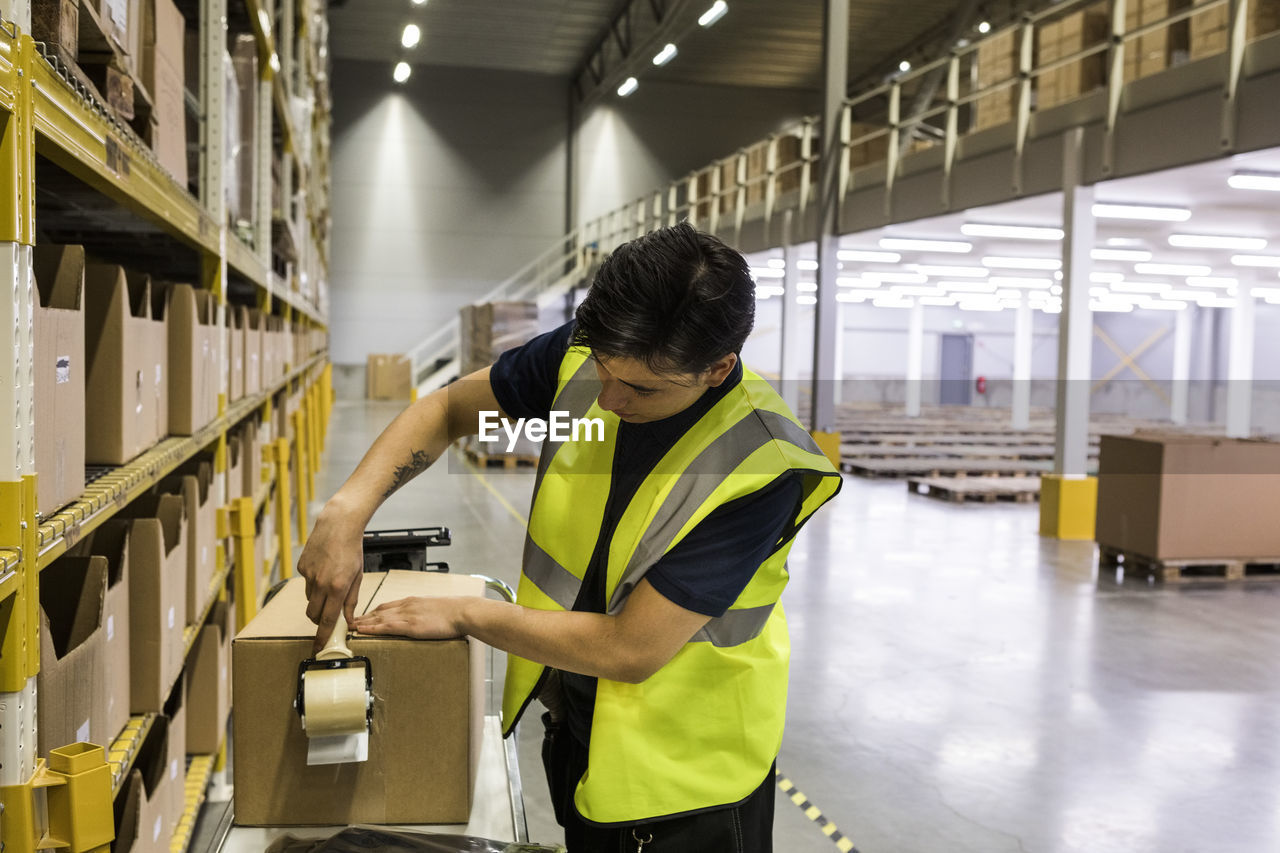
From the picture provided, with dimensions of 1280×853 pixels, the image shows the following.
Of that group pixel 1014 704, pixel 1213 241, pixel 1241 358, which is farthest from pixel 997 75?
pixel 1241 358

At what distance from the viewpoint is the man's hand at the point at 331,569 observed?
159 cm

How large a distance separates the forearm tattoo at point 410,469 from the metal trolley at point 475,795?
0.39m

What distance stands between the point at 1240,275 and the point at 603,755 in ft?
64.7

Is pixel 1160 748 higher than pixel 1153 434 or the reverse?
the reverse

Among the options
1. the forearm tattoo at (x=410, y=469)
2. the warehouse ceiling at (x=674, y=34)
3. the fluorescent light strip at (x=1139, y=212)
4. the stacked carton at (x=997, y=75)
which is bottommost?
the forearm tattoo at (x=410, y=469)

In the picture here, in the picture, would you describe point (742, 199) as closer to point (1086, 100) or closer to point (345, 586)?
point (1086, 100)

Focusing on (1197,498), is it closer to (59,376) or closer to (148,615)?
(148,615)

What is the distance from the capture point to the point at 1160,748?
435cm

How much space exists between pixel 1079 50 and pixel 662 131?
17590 millimetres

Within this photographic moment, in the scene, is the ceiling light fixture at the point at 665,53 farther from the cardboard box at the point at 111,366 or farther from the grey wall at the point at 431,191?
the cardboard box at the point at 111,366

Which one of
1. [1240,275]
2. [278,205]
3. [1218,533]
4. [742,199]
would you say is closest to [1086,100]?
[1218,533]

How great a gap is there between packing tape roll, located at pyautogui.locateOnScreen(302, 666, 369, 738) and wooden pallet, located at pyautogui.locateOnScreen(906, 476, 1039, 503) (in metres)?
10.5

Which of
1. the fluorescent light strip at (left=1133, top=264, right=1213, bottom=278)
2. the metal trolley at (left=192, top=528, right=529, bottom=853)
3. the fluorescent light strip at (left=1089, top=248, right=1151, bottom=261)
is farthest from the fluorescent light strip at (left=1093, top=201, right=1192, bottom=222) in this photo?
the metal trolley at (left=192, top=528, right=529, bottom=853)

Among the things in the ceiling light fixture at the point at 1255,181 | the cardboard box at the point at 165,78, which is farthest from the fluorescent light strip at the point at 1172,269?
the cardboard box at the point at 165,78
